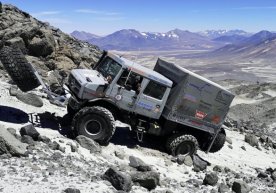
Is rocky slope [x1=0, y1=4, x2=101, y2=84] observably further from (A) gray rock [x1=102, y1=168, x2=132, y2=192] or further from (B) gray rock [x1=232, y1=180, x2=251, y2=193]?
(A) gray rock [x1=102, y1=168, x2=132, y2=192]

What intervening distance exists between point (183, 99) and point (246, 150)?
630 centimetres

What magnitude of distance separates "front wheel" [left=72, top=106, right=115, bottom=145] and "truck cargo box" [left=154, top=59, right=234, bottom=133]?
82.9 inches

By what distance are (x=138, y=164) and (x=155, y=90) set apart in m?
2.62

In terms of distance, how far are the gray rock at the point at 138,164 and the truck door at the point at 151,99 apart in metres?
1.71

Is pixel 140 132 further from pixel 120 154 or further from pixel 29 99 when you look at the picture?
pixel 29 99

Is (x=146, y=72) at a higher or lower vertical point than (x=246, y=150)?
higher

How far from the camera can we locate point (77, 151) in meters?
13.1

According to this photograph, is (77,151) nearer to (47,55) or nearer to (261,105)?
(47,55)

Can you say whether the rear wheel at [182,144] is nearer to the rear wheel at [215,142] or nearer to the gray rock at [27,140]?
the rear wheel at [215,142]

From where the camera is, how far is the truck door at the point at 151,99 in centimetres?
1491

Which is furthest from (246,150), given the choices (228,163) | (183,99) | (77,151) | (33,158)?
(33,158)

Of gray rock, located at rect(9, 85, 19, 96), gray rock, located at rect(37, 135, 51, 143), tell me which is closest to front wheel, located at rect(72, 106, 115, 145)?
gray rock, located at rect(37, 135, 51, 143)

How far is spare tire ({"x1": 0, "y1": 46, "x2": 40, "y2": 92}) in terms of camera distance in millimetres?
14625

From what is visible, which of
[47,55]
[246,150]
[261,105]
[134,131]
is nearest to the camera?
[134,131]
